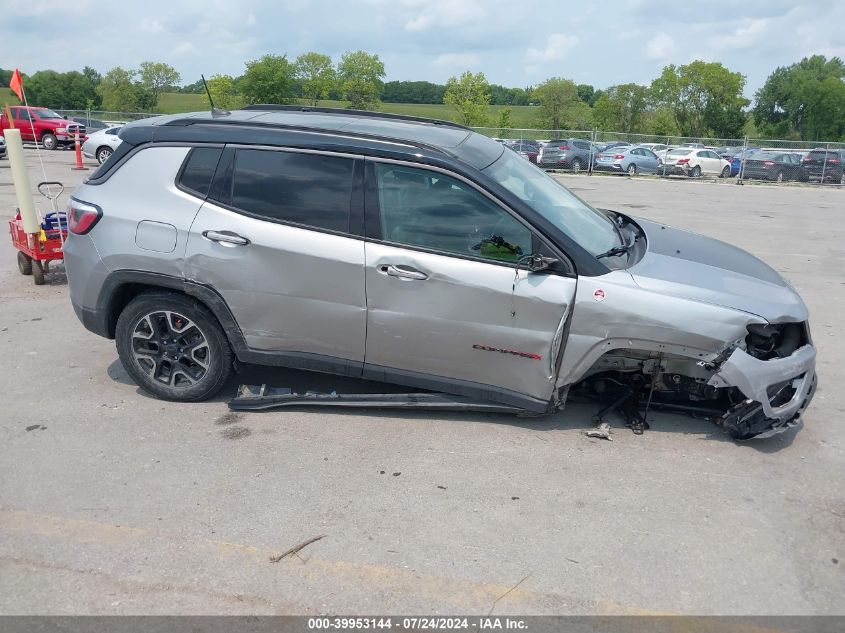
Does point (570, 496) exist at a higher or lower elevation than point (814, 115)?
lower

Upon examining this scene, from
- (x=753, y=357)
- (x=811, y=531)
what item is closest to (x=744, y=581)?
(x=811, y=531)

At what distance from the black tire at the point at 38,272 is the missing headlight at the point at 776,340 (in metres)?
7.16

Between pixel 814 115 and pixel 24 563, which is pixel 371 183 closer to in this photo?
pixel 24 563

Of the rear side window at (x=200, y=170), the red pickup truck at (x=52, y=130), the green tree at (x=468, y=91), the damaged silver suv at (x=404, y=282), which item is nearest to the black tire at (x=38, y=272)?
the damaged silver suv at (x=404, y=282)

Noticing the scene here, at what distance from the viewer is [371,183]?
4531 millimetres

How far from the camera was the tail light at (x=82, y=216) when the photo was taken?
192 inches

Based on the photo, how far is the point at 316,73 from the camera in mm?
79375

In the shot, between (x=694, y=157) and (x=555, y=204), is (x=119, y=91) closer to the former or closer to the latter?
(x=694, y=157)

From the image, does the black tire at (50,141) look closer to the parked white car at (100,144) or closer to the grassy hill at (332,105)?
the parked white car at (100,144)

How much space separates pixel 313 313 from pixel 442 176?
3.88 ft

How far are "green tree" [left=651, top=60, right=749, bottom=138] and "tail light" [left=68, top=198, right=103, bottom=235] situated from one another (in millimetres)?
78536

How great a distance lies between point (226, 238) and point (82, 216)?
1.12 metres

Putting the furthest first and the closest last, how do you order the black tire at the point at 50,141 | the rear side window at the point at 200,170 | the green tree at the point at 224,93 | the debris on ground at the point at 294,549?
the green tree at the point at 224,93, the black tire at the point at 50,141, the rear side window at the point at 200,170, the debris on ground at the point at 294,549

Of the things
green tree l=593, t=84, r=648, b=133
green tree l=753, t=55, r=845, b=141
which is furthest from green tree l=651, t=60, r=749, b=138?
green tree l=753, t=55, r=845, b=141
